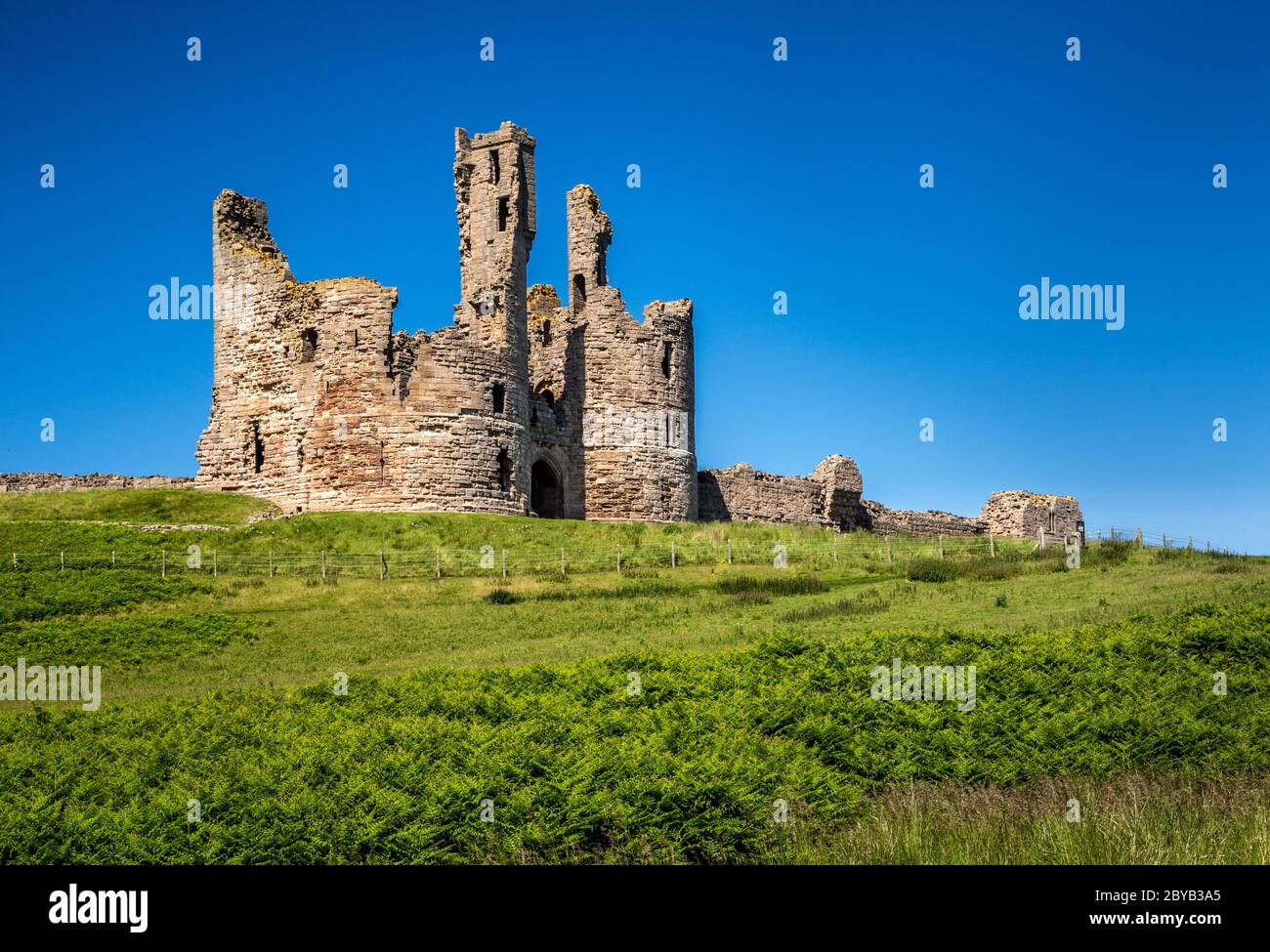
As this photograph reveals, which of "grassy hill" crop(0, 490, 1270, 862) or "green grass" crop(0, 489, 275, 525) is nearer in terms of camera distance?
"grassy hill" crop(0, 490, 1270, 862)

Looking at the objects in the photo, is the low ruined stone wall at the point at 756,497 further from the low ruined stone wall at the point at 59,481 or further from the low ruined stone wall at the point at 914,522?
the low ruined stone wall at the point at 59,481

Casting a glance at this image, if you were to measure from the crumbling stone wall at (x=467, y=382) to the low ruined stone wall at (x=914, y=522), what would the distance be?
11916 mm

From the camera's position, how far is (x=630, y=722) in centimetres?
1750

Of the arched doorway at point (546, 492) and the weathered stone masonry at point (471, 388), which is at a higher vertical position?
the weathered stone masonry at point (471, 388)

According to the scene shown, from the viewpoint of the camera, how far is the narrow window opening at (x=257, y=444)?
47.8 m

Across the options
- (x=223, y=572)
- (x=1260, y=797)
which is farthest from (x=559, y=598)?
(x=1260, y=797)

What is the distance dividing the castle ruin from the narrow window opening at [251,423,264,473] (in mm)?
69

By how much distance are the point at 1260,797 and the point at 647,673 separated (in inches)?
335

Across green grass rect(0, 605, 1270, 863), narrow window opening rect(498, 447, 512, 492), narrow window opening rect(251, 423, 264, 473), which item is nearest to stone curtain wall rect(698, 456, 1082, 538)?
narrow window opening rect(498, 447, 512, 492)

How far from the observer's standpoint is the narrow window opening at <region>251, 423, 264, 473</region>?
4775cm

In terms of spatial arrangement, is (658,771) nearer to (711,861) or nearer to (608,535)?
(711,861)

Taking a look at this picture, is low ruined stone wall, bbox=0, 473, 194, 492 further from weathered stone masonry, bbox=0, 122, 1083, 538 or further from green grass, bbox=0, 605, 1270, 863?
green grass, bbox=0, 605, 1270, 863

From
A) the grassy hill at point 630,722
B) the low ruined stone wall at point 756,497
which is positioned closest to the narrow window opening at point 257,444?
the grassy hill at point 630,722

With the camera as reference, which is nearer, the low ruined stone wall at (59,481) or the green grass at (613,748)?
the green grass at (613,748)
